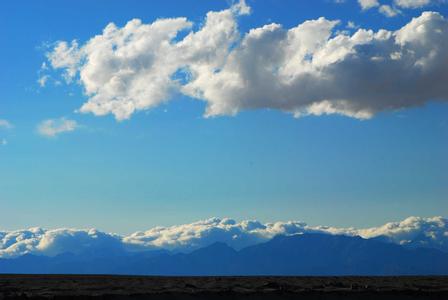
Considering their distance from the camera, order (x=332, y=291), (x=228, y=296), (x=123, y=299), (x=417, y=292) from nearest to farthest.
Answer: (x=123, y=299) < (x=228, y=296) < (x=332, y=291) < (x=417, y=292)

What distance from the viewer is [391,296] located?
5603 cm

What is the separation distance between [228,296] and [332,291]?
11017 millimetres

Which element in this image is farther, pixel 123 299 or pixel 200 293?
pixel 200 293

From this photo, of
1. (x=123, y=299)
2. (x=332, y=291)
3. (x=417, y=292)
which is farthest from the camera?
(x=417, y=292)

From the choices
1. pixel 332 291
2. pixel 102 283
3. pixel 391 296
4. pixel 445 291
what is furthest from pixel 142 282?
pixel 445 291

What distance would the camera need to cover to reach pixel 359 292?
2179 inches

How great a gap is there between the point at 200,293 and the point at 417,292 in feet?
74.9

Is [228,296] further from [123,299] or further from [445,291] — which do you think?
[445,291]

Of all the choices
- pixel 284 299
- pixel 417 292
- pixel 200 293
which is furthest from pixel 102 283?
pixel 417 292

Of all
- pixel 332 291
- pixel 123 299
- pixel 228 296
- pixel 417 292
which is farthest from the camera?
pixel 417 292

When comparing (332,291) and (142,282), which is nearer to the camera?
(332,291)

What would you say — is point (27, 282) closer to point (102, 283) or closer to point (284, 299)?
point (102, 283)

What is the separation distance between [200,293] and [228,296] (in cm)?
241

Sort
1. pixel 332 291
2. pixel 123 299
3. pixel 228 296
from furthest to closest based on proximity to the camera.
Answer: pixel 332 291
pixel 228 296
pixel 123 299
